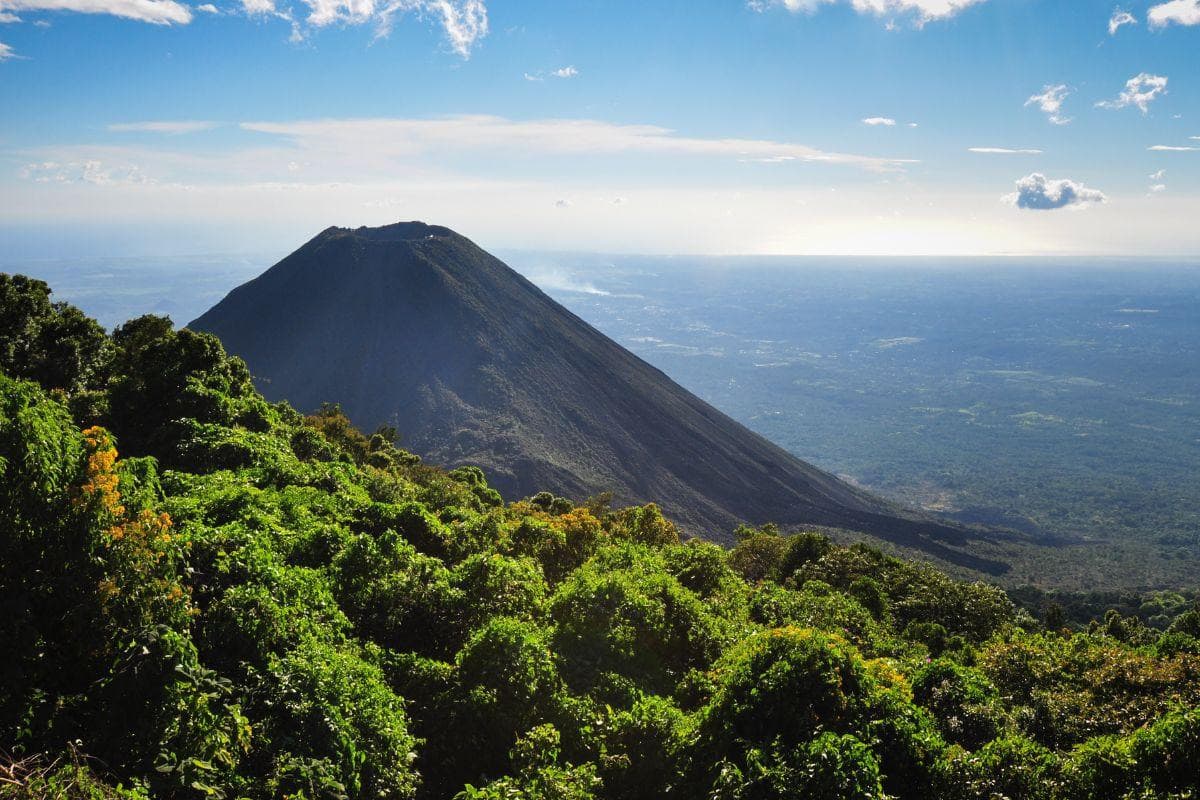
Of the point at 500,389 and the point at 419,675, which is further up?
the point at 419,675

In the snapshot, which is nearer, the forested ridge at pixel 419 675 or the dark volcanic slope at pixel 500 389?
the forested ridge at pixel 419 675

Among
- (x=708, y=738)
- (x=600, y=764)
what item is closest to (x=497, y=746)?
(x=600, y=764)

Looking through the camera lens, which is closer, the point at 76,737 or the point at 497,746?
the point at 76,737

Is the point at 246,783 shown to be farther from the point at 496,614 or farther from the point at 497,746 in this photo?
the point at 496,614

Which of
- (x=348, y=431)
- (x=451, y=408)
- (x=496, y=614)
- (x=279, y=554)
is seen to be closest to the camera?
(x=279, y=554)

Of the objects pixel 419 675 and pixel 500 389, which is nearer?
pixel 419 675
